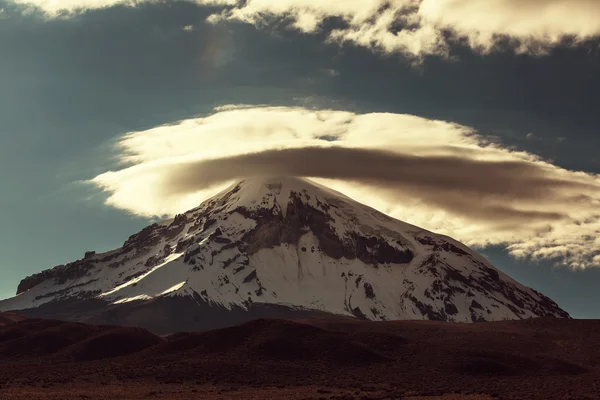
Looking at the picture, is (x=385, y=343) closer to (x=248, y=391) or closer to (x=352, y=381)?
(x=352, y=381)

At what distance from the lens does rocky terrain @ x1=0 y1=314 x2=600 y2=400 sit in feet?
347

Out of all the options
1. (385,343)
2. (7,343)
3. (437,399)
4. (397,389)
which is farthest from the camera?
(7,343)

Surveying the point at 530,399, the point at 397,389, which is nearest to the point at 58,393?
the point at 397,389

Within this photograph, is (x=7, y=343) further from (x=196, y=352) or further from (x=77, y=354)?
(x=196, y=352)

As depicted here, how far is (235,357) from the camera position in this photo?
132m

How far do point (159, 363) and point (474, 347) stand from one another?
4970 centimetres

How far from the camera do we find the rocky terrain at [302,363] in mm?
105688

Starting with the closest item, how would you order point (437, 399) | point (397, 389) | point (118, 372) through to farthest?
1. point (437, 399)
2. point (397, 389)
3. point (118, 372)

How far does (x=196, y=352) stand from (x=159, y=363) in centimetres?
834

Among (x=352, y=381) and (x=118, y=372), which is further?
(x=118, y=372)

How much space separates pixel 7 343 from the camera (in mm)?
156875

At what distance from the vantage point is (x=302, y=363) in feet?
422

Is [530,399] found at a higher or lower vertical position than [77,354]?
lower

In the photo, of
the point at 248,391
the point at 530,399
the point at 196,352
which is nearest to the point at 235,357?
the point at 196,352
